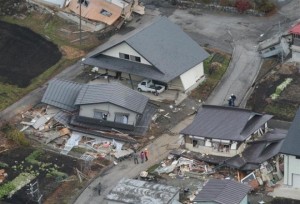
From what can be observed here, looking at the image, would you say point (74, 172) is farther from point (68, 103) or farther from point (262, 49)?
point (262, 49)

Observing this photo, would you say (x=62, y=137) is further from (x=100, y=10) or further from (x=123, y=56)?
(x=100, y=10)

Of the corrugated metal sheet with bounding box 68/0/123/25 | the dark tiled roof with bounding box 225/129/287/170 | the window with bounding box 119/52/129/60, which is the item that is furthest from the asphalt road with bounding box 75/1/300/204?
the window with bounding box 119/52/129/60

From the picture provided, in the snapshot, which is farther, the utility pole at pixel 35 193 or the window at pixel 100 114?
the window at pixel 100 114

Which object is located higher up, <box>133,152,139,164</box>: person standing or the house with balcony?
the house with balcony

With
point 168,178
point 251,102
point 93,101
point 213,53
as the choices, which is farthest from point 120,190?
point 213,53

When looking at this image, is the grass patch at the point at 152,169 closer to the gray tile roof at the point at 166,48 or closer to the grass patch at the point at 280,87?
the gray tile roof at the point at 166,48

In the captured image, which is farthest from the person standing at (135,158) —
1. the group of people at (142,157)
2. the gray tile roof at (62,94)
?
the gray tile roof at (62,94)

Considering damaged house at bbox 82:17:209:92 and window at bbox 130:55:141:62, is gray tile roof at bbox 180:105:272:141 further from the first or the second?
window at bbox 130:55:141:62
